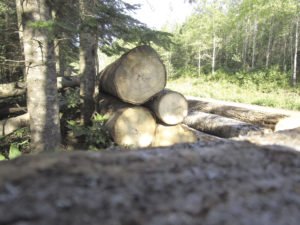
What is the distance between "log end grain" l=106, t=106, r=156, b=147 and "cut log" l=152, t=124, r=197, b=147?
194mm

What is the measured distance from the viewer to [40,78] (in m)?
3.89

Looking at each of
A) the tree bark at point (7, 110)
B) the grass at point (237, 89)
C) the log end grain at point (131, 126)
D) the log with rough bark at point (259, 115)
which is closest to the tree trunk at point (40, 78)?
the log end grain at point (131, 126)

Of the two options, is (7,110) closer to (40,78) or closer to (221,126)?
(40,78)

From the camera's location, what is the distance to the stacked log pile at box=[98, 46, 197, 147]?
4.98 m

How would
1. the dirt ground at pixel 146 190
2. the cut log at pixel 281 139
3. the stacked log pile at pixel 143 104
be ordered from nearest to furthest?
1. the dirt ground at pixel 146 190
2. the cut log at pixel 281 139
3. the stacked log pile at pixel 143 104

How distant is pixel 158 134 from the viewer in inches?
209

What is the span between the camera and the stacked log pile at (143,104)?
16.3 ft

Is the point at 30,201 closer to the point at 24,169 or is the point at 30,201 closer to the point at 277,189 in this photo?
the point at 24,169

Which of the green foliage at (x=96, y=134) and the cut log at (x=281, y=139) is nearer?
→ the cut log at (x=281, y=139)

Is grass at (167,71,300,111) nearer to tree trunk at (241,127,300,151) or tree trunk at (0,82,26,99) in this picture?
tree trunk at (0,82,26,99)

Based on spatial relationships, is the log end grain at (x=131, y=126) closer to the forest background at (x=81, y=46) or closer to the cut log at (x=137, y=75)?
the cut log at (x=137, y=75)

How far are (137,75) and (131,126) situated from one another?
0.98 m

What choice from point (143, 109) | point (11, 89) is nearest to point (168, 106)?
point (143, 109)

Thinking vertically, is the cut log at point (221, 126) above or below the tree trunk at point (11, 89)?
below
